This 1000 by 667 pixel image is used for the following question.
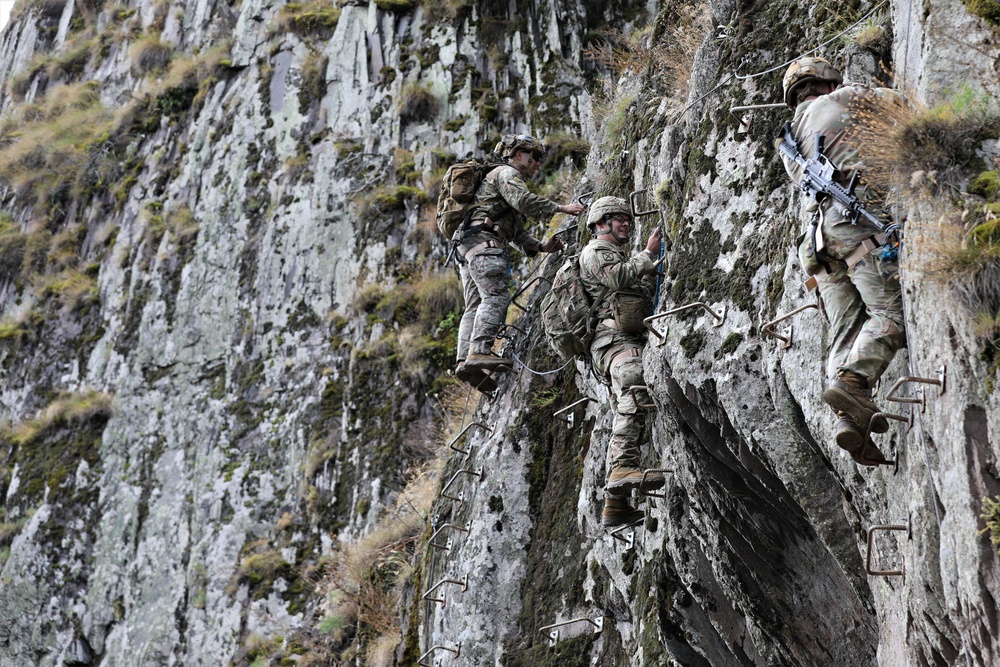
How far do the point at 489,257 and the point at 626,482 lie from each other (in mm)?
3627

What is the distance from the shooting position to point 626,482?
7562 millimetres

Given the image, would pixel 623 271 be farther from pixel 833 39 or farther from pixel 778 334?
pixel 833 39

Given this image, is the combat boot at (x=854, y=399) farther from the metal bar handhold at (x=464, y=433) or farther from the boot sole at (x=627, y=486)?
the metal bar handhold at (x=464, y=433)

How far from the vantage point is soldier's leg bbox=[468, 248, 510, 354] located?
1050cm

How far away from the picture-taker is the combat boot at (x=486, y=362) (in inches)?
412

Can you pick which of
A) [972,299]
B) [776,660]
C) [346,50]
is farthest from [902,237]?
[346,50]

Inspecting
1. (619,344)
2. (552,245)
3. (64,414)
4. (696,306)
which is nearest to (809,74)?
(696,306)

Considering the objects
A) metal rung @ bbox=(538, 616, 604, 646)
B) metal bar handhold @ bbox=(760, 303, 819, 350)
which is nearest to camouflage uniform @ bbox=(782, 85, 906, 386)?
metal bar handhold @ bbox=(760, 303, 819, 350)

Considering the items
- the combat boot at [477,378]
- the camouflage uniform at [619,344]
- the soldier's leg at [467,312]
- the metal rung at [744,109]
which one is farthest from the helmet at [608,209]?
the combat boot at [477,378]

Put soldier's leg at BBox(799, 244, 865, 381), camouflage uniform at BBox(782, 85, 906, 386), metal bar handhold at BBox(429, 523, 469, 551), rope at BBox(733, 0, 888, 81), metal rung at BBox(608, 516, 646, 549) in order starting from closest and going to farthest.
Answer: camouflage uniform at BBox(782, 85, 906, 386), soldier's leg at BBox(799, 244, 865, 381), rope at BBox(733, 0, 888, 81), metal rung at BBox(608, 516, 646, 549), metal bar handhold at BBox(429, 523, 469, 551)

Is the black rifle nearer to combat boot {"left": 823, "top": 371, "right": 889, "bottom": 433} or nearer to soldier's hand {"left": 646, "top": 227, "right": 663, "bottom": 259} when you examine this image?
combat boot {"left": 823, "top": 371, "right": 889, "bottom": 433}

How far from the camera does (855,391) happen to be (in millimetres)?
5363

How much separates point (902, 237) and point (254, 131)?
16.6 meters

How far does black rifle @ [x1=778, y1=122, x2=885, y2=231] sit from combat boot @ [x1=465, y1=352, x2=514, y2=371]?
461 cm
